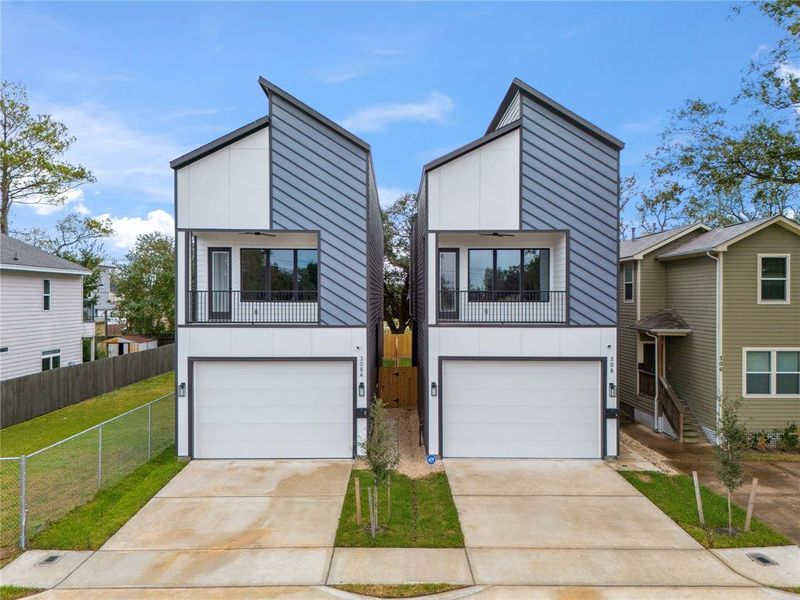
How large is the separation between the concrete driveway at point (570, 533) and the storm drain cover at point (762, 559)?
54cm

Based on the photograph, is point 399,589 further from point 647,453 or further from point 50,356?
point 50,356

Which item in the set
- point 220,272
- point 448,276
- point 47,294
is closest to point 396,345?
point 448,276

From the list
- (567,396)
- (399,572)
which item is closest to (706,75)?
(567,396)

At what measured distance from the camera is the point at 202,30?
15656 millimetres

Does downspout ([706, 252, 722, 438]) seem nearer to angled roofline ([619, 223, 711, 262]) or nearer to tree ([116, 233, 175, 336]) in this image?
angled roofline ([619, 223, 711, 262])

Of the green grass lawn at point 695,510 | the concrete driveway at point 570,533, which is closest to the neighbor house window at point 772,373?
the green grass lawn at point 695,510

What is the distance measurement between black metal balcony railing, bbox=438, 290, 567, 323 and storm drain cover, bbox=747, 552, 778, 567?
6.20 metres

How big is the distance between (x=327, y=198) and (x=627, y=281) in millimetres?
10452

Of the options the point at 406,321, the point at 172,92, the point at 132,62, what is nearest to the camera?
the point at 132,62

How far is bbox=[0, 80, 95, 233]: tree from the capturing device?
2481 cm

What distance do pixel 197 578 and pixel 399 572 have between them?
2.57 metres

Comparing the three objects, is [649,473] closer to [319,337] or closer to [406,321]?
[319,337]

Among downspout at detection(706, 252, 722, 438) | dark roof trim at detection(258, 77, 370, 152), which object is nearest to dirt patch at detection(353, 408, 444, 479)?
dark roof trim at detection(258, 77, 370, 152)

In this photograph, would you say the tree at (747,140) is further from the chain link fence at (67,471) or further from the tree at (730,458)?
the chain link fence at (67,471)
